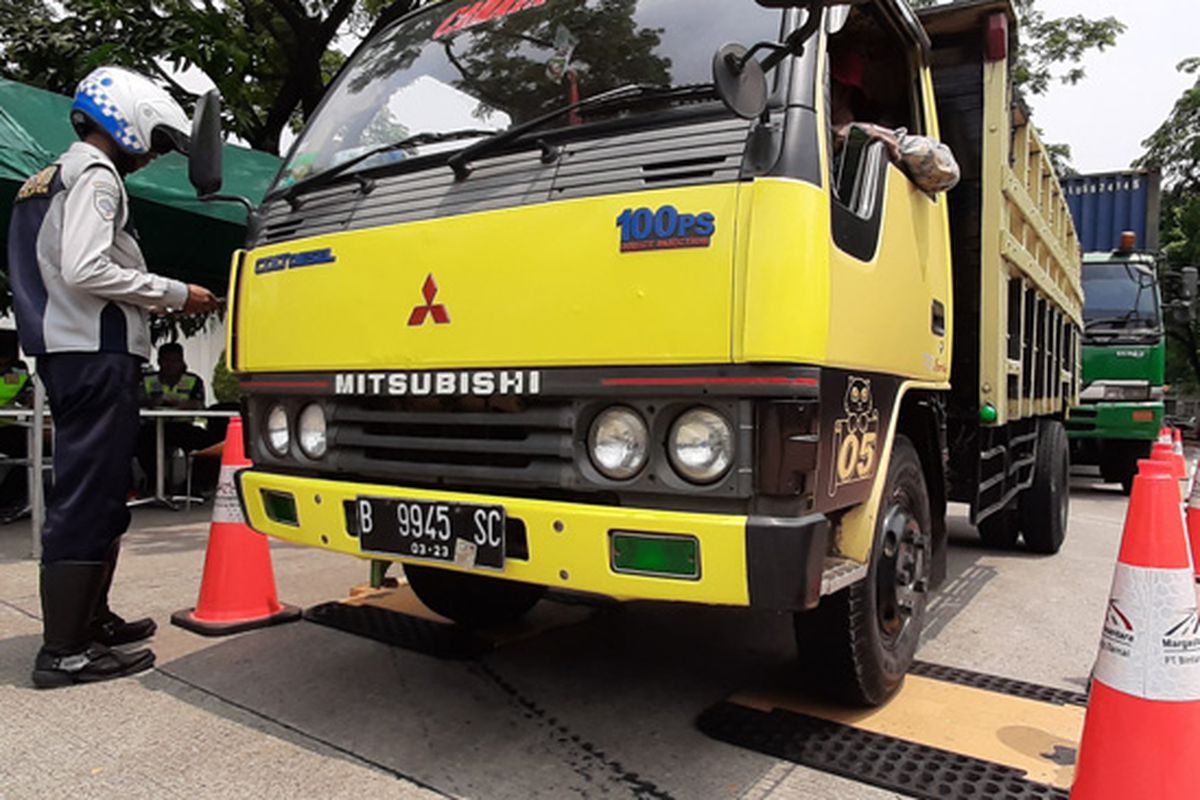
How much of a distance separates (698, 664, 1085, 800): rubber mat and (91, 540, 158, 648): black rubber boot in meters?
2.29

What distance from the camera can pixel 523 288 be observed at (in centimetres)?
241

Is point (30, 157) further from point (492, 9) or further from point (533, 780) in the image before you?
point (533, 780)

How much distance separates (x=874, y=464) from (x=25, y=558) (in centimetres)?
519

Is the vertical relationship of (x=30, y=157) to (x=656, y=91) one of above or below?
above

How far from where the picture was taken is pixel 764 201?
85.0 inches

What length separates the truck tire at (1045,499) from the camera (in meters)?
5.80

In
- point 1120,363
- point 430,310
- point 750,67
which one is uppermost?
point 750,67

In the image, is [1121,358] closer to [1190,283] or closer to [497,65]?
[1190,283]

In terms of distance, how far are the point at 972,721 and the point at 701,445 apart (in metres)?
1.52

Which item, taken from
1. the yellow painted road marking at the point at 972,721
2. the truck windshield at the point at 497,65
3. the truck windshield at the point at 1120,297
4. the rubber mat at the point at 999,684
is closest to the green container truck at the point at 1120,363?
the truck windshield at the point at 1120,297

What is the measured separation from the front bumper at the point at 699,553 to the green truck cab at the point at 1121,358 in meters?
8.97

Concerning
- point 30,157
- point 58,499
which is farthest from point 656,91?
point 30,157

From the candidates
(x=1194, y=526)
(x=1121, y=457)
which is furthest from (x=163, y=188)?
(x=1121, y=457)

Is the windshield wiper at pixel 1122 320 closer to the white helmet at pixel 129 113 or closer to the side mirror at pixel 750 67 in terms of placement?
the side mirror at pixel 750 67
